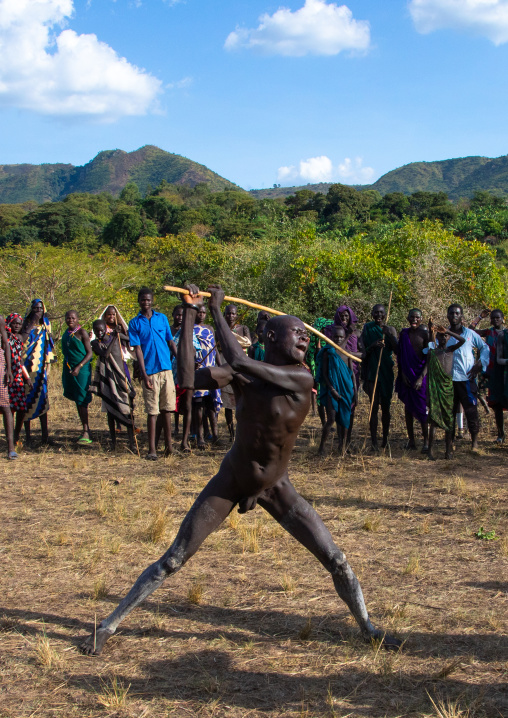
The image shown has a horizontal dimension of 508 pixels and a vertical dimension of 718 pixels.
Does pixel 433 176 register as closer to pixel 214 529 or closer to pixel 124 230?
pixel 124 230

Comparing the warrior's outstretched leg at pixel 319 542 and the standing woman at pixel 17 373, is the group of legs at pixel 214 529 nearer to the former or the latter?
the warrior's outstretched leg at pixel 319 542

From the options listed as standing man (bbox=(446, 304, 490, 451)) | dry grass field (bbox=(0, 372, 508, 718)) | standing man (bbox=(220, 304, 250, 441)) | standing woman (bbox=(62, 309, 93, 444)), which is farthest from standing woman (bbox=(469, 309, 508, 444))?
standing woman (bbox=(62, 309, 93, 444))

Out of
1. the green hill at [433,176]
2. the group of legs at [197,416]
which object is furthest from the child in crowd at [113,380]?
the green hill at [433,176]

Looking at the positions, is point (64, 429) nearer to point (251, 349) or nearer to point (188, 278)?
point (251, 349)

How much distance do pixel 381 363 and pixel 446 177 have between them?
446 feet

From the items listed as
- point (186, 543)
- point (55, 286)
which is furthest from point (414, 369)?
point (55, 286)

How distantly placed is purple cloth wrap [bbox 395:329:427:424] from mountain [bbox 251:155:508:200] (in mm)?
106134

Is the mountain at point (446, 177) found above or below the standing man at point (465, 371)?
above

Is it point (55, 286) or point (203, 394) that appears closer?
point (203, 394)

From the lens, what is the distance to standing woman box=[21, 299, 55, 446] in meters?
8.90

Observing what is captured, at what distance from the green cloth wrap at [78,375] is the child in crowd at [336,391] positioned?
312 cm

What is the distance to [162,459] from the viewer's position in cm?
816

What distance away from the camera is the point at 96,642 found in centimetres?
360

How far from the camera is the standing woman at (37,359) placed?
29.2ft
